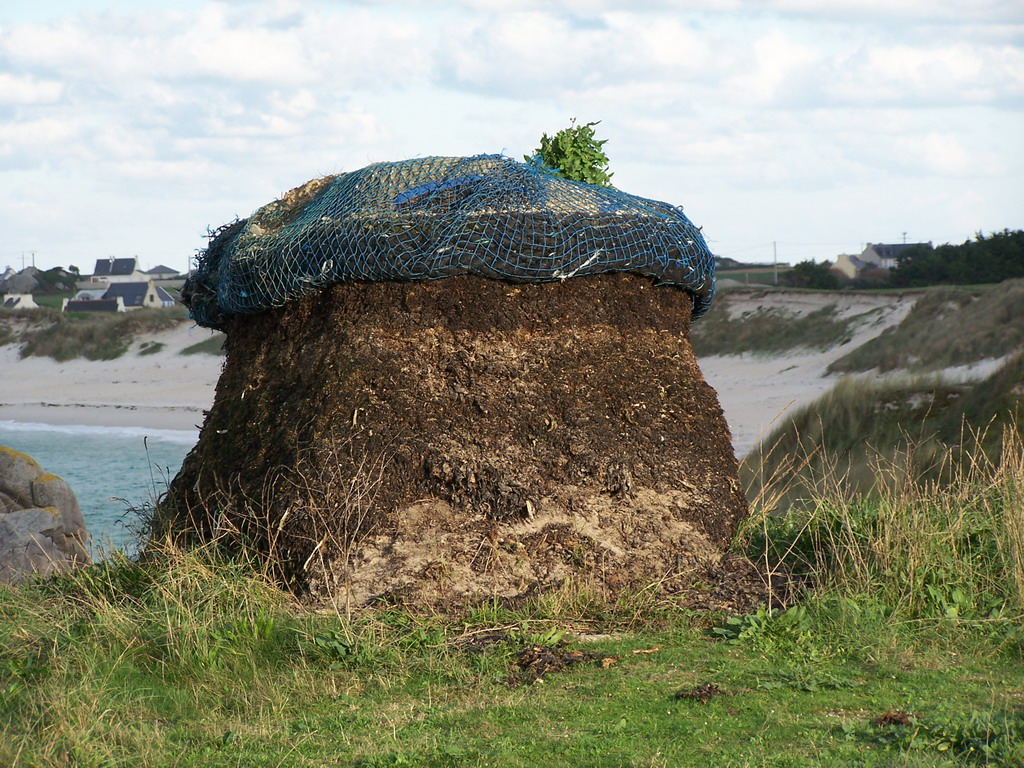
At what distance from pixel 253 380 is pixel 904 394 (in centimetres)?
1234

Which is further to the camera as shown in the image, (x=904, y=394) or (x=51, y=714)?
(x=904, y=394)

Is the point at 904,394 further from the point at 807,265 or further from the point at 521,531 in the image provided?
the point at 807,265

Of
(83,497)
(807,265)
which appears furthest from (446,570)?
(807,265)

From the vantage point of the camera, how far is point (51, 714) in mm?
4305

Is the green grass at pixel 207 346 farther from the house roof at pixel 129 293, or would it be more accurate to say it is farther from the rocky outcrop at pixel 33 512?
the house roof at pixel 129 293

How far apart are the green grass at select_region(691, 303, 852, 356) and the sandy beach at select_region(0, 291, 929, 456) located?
0.47 m

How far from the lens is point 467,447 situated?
6.06 metres

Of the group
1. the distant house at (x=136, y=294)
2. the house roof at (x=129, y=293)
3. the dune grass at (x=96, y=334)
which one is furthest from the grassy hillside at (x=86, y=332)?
the house roof at (x=129, y=293)

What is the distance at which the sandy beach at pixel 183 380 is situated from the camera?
98.3 ft

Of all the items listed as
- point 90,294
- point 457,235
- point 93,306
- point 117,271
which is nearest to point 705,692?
point 457,235

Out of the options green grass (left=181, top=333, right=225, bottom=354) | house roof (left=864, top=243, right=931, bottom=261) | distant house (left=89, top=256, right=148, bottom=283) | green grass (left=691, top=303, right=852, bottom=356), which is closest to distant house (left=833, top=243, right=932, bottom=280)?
house roof (left=864, top=243, right=931, bottom=261)

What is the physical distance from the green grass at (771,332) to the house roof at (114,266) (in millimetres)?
80506

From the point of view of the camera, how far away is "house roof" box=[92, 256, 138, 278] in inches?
4173

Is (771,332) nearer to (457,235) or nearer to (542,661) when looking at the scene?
(457,235)
